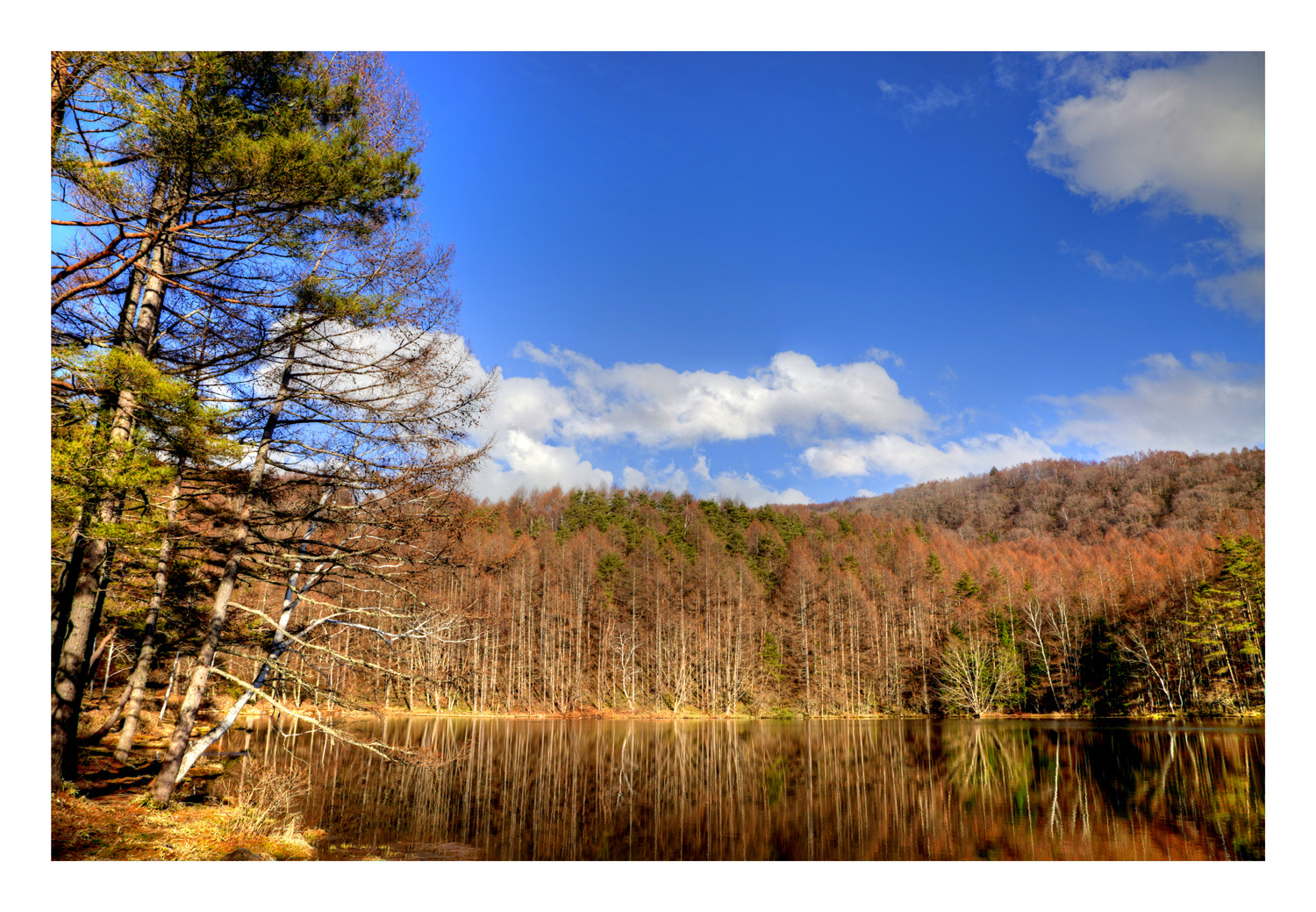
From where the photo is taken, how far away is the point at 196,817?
747cm

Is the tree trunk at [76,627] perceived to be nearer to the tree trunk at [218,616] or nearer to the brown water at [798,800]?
the tree trunk at [218,616]

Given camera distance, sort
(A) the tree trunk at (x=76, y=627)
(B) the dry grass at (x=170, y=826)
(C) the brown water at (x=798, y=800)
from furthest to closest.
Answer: (C) the brown water at (x=798, y=800)
(A) the tree trunk at (x=76, y=627)
(B) the dry grass at (x=170, y=826)

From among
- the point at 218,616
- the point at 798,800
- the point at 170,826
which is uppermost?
the point at 218,616

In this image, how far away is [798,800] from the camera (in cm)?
1322

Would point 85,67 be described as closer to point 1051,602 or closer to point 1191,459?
point 1051,602

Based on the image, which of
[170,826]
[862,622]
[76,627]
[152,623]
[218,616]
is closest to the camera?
[170,826]

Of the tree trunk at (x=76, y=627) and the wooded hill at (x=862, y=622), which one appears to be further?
the wooded hill at (x=862, y=622)

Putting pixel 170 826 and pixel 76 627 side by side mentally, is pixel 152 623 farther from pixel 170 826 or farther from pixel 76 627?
pixel 170 826

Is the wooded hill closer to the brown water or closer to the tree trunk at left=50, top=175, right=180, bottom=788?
the brown water

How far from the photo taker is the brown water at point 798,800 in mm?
9133

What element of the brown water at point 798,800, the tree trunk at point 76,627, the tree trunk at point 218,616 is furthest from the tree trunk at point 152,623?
the brown water at point 798,800

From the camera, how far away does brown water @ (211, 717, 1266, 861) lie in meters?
9.13

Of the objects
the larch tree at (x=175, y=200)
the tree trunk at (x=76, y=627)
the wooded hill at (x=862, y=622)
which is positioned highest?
the larch tree at (x=175, y=200)

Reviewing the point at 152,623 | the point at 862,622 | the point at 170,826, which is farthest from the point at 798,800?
the point at 862,622
